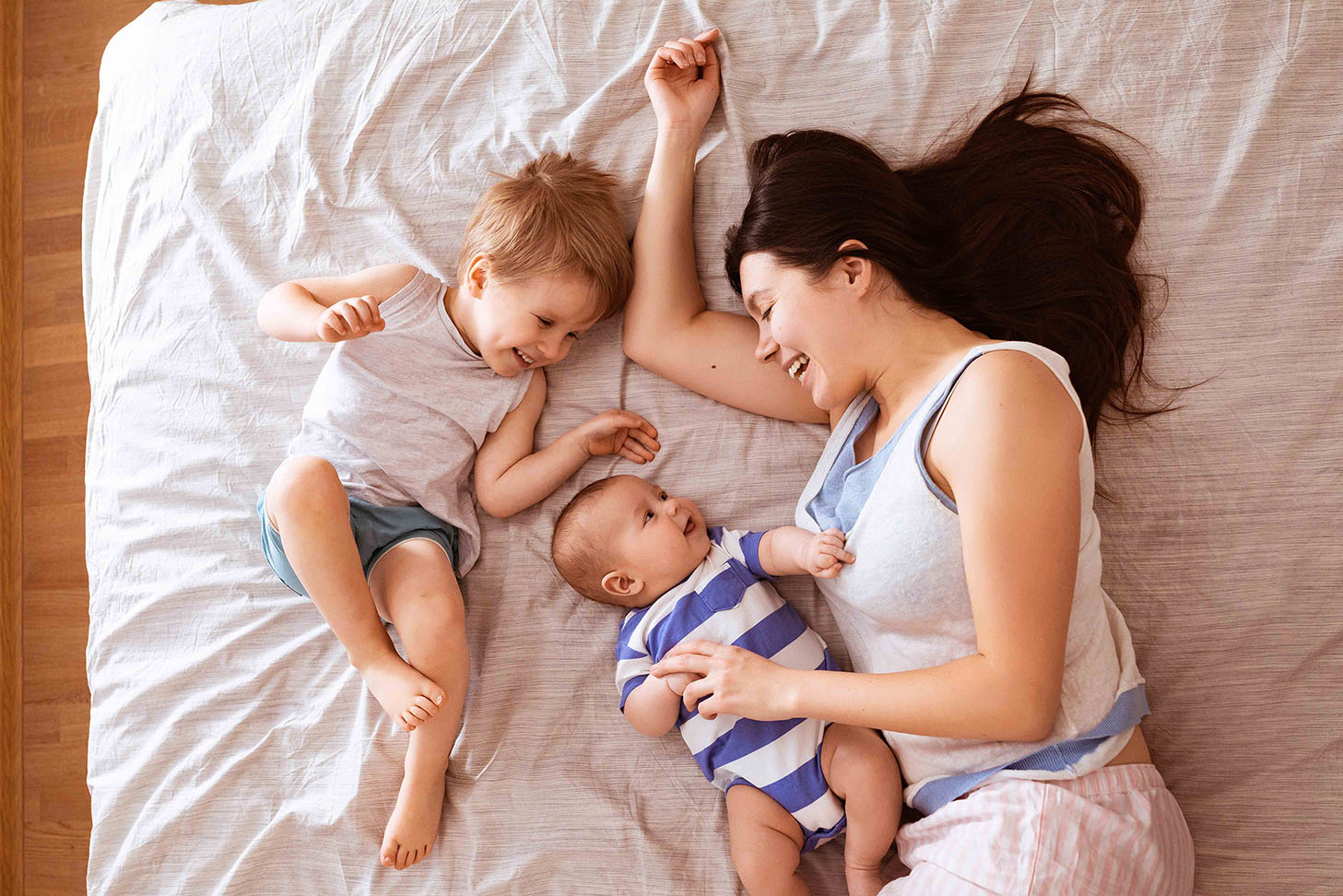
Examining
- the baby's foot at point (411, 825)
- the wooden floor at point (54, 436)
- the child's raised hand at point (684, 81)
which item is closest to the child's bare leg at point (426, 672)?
the baby's foot at point (411, 825)

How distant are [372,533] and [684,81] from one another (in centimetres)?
86

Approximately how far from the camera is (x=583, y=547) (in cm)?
131

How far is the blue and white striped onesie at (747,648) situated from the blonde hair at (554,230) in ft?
1.45

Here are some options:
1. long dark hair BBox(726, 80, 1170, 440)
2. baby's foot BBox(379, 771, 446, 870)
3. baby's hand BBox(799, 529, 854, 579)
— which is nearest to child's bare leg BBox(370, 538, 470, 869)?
baby's foot BBox(379, 771, 446, 870)

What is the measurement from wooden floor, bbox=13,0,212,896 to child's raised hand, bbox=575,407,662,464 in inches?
52.5

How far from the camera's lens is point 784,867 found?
1.21 meters

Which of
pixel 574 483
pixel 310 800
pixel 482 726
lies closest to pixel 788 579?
pixel 574 483

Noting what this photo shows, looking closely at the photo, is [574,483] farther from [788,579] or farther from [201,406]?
[201,406]

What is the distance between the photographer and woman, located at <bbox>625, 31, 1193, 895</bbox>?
0.99 metres

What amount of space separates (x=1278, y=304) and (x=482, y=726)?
1324 millimetres

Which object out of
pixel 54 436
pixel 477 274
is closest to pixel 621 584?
pixel 477 274

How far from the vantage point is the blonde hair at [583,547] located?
131cm

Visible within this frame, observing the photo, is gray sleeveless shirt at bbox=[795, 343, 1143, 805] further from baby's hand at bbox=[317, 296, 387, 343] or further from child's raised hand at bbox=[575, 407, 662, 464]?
baby's hand at bbox=[317, 296, 387, 343]

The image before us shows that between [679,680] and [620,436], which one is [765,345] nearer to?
[620,436]
